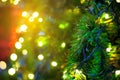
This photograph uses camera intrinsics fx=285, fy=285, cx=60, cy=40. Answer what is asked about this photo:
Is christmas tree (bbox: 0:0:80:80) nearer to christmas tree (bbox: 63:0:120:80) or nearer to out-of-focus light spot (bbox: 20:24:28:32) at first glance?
out-of-focus light spot (bbox: 20:24:28:32)

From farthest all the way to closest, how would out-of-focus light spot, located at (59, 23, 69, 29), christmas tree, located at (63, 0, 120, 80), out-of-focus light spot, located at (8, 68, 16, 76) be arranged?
out-of-focus light spot, located at (59, 23, 69, 29)
out-of-focus light spot, located at (8, 68, 16, 76)
christmas tree, located at (63, 0, 120, 80)

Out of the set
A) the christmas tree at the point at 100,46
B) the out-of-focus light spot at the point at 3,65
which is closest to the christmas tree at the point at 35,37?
the out-of-focus light spot at the point at 3,65

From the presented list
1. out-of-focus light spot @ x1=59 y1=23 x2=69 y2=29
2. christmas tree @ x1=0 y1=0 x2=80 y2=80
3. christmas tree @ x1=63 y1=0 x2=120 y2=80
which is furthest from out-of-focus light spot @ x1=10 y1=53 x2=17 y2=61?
christmas tree @ x1=63 y1=0 x2=120 y2=80

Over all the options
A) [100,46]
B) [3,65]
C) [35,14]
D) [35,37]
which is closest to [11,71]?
[3,65]

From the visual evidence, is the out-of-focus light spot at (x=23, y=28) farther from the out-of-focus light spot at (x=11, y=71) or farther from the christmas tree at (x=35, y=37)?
the out-of-focus light spot at (x=11, y=71)

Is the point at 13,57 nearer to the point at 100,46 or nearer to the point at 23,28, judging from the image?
the point at 23,28

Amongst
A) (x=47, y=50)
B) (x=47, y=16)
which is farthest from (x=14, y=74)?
(x=47, y=16)
